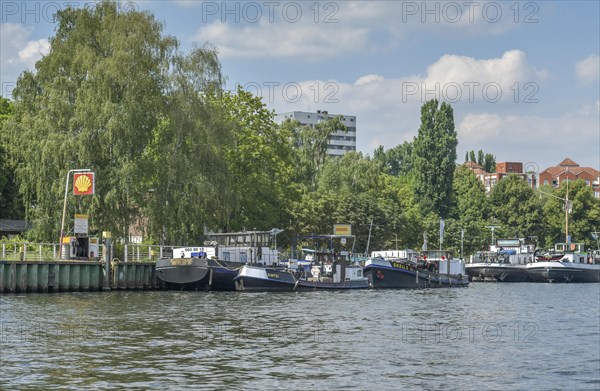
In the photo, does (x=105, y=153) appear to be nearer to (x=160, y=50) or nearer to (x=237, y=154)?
(x=160, y=50)

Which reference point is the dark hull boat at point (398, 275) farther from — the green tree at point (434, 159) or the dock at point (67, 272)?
the green tree at point (434, 159)

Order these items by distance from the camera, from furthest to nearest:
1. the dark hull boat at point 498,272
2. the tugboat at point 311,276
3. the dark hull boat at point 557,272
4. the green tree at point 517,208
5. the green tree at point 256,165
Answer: the green tree at point 517,208, the dark hull boat at point 498,272, the dark hull boat at point 557,272, the green tree at point 256,165, the tugboat at point 311,276

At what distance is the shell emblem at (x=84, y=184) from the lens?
61.8 m

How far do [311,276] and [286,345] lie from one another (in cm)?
3881

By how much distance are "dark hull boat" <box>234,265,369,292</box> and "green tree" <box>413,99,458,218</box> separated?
64.0m

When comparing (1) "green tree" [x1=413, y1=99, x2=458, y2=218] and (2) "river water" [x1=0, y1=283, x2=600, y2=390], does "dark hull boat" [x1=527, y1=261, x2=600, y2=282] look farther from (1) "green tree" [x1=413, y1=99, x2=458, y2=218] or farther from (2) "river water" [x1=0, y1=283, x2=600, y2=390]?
(2) "river water" [x1=0, y1=283, x2=600, y2=390]

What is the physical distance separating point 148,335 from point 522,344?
13.3 m

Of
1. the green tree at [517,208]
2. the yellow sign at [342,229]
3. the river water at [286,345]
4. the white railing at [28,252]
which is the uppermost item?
the green tree at [517,208]

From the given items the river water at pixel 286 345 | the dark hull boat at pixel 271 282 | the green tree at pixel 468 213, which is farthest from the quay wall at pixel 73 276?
the green tree at pixel 468 213

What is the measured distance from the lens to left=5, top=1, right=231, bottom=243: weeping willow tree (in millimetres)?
66062

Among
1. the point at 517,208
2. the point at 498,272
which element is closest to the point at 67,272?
the point at 498,272

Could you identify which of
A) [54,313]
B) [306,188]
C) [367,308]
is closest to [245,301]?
[367,308]

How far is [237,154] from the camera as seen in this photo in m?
83.6

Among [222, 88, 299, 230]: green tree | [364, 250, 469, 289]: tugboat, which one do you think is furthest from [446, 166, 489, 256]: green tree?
[222, 88, 299, 230]: green tree
